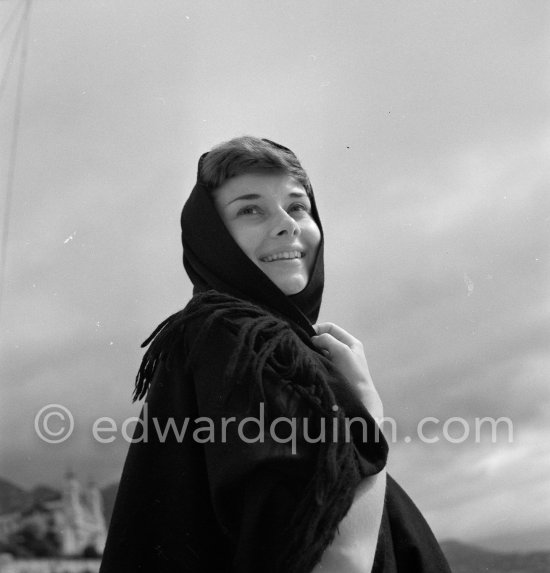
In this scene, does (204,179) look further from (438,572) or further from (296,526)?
(438,572)

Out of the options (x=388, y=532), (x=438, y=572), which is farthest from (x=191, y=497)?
(x=438, y=572)

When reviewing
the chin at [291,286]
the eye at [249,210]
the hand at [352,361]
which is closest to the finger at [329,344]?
the hand at [352,361]

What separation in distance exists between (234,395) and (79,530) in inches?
187

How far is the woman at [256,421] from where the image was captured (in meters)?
1.22

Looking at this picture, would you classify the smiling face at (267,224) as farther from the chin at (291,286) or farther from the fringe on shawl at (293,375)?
the fringe on shawl at (293,375)

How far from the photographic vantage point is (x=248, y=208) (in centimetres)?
162

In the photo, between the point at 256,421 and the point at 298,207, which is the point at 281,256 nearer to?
A: the point at 298,207

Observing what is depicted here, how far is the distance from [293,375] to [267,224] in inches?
16.0

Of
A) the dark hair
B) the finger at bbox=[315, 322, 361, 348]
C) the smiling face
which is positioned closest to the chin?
the smiling face

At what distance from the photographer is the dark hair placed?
5.33ft

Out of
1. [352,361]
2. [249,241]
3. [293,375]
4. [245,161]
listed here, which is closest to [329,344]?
[352,361]

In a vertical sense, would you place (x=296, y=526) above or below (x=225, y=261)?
below

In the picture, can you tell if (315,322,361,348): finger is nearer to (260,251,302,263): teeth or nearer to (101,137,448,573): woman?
(101,137,448,573): woman

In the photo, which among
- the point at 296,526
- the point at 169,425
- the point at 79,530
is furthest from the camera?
the point at 79,530
